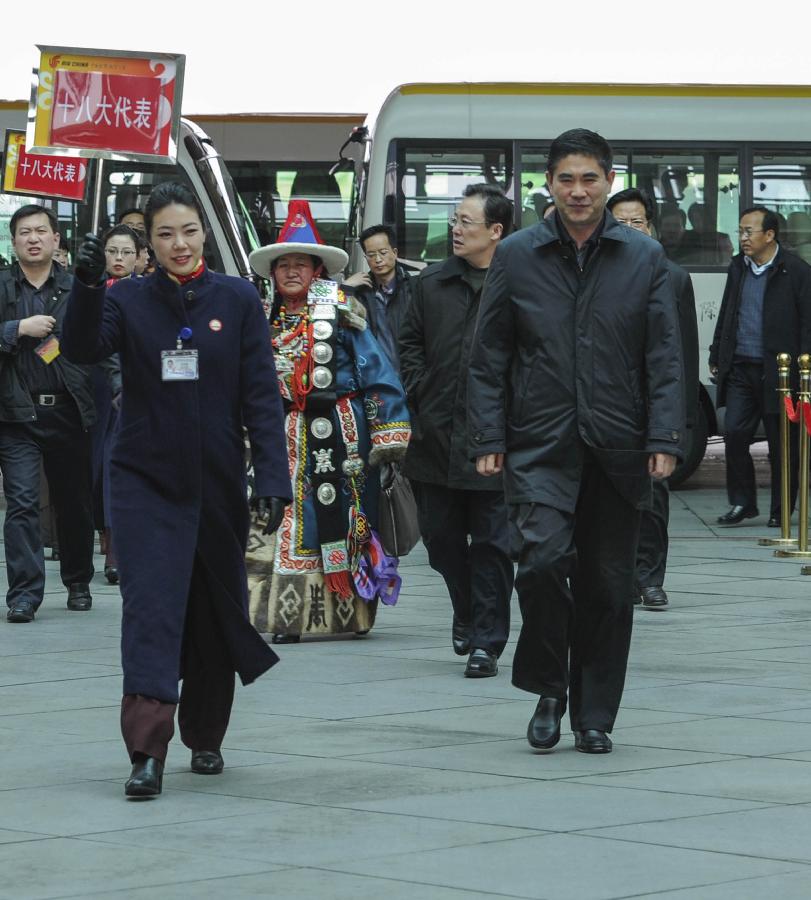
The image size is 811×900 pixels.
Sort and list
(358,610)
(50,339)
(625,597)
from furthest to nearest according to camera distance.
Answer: (50,339), (358,610), (625,597)

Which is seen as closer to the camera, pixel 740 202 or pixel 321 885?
pixel 321 885

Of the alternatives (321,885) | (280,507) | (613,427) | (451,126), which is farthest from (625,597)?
(451,126)

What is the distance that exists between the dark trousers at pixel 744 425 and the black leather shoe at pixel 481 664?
6777 millimetres

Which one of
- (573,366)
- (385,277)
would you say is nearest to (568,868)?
(573,366)

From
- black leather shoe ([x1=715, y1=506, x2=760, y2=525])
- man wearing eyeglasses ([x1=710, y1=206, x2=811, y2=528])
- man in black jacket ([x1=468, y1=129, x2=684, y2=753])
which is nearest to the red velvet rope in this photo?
man wearing eyeglasses ([x1=710, y1=206, x2=811, y2=528])

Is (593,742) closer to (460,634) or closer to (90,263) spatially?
(90,263)

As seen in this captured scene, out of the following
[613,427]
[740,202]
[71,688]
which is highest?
[740,202]

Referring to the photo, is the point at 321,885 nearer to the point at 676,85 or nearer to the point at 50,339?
the point at 50,339

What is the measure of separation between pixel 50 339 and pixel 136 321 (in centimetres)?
426

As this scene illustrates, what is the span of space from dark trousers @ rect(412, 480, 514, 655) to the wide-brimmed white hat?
3.69ft

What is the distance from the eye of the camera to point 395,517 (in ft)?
30.0

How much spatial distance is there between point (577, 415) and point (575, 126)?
1271cm

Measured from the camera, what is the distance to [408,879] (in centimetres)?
454

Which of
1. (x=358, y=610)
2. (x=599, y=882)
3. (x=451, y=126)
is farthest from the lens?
(x=451, y=126)
